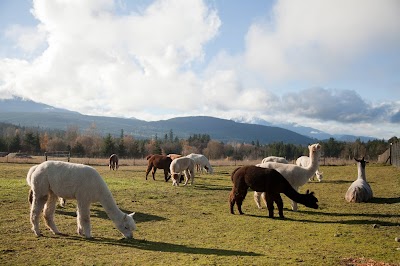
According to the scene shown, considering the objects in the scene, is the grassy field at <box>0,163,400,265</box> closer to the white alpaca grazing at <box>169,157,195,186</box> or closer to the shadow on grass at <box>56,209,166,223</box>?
the shadow on grass at <box>56,209,166,223</box>

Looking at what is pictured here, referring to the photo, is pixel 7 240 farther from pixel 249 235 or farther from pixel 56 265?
pixel 249 235

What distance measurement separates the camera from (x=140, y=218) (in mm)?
12281

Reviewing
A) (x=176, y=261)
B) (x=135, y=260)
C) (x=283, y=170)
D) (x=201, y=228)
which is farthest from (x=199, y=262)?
(x=283, y=170)

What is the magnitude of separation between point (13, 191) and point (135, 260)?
39.4ft

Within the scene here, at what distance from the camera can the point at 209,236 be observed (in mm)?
9883

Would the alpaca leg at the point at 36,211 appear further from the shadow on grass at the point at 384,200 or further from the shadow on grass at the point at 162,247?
the shadow on grass at the point at 384,200

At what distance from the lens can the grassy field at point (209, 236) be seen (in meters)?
7.51

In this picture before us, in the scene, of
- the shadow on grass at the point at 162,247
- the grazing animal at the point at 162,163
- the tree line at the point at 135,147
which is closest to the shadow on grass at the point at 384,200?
the shadow on grass at the point at 162,247

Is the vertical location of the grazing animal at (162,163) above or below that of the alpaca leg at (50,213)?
above

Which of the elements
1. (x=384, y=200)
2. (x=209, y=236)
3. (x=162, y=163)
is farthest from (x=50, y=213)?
(x=162, y=163)

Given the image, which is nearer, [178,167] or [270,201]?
[270,201]

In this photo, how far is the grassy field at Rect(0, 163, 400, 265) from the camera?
24.6 ft

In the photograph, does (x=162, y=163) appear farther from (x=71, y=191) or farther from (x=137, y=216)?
(x=71, y=191)

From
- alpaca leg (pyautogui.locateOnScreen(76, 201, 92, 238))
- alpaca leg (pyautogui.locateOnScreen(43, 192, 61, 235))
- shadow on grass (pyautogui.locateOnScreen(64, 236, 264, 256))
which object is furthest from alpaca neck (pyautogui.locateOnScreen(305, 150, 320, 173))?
alpaca leg (pyautogui.locateOnScreen(43, 192, 61, 235))
